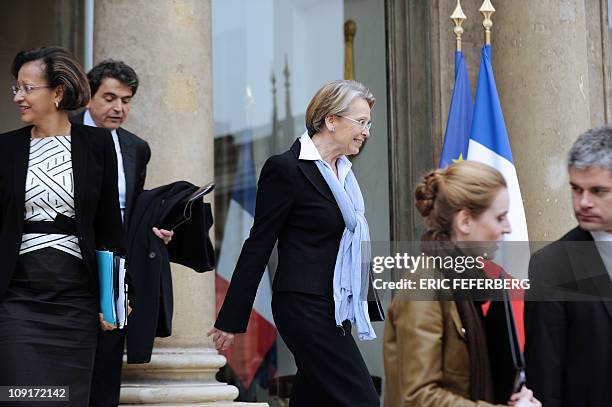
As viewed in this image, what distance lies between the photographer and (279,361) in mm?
9242

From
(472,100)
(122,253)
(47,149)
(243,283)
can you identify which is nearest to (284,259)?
(243,283)

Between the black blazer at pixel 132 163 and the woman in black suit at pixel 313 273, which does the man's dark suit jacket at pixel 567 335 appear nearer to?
the woman in black suit at pixel 313 273

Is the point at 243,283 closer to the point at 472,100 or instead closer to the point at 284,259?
the point at 284,259

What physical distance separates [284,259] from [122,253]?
0.69m

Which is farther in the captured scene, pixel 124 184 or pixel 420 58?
pixel 420 58

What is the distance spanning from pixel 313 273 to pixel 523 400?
1813 mm

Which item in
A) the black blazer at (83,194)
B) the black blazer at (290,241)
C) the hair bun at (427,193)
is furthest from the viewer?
the black blazer at (290,241)

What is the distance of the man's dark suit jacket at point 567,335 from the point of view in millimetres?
4047

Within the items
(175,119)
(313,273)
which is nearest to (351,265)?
(313,273)

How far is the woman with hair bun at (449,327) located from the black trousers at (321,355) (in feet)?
4.83

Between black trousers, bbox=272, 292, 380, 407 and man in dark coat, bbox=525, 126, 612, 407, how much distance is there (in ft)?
3.85

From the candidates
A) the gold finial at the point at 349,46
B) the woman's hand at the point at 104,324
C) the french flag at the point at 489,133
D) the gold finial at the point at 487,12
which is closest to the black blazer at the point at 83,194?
the woman's hand at the point at 104,324

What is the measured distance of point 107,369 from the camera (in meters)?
5.74

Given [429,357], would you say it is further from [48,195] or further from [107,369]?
[107,369]
